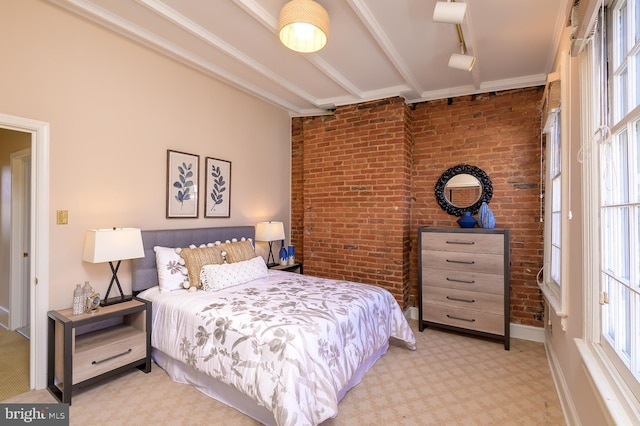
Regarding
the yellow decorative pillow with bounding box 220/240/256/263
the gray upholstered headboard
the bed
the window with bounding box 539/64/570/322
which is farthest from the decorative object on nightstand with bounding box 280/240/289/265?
the window with bounding box 539/64/570/322

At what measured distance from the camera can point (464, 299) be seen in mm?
3479

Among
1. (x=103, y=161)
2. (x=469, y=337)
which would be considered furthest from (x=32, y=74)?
(x=469, y=337)

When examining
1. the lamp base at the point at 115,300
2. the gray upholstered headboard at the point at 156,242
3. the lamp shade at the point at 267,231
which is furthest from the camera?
the lamp shade at the point at 267,231

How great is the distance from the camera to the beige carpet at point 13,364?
237 cm

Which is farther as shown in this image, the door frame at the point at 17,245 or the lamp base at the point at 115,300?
the door frame at the point at 17,245

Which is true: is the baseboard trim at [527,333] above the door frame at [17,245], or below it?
below

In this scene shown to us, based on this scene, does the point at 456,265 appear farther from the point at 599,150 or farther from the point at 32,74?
the point at 32,74

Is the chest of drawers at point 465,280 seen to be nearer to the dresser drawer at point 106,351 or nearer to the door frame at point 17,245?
the dresser drawer at point 106,351

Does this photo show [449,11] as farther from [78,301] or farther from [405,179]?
[78,301]

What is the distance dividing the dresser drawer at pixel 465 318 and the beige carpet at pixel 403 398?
1.22 feet

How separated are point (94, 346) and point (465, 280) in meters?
3.51

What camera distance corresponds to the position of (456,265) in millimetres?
3521

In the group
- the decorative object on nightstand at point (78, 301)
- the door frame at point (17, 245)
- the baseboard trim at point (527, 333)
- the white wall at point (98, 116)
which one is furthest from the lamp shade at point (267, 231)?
the baseboard trim at point (527, 333)

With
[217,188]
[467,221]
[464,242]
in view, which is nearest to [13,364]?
[217,188]
